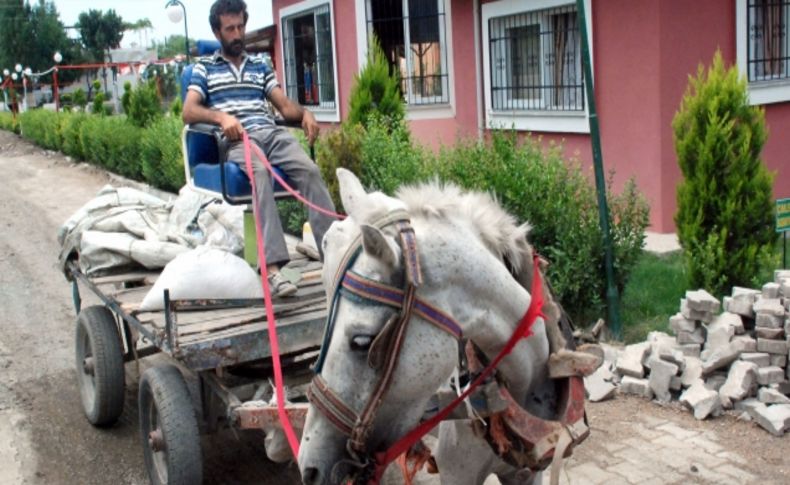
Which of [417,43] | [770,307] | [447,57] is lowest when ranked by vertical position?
[770,307]

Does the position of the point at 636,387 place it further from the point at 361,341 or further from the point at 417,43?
the point at 417,43

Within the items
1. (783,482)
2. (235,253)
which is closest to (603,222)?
(783,482)

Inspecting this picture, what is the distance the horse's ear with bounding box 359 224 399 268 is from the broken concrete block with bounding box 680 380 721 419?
142 inches

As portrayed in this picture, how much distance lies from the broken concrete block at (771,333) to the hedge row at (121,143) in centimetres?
989

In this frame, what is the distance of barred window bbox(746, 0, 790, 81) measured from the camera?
370 inches

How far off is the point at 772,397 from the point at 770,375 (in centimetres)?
13

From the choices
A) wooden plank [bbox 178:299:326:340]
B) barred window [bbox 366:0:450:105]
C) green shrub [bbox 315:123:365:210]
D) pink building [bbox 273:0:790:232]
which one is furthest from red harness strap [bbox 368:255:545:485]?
barred window [bbox 366:0:450:105]

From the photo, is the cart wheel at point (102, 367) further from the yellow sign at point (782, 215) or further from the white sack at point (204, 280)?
the yellow sign at point (782, 215)

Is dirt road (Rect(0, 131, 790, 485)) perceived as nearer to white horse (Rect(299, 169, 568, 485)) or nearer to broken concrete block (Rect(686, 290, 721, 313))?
broken concrete block (Rect(686, 290, 721, 313))

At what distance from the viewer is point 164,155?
14.4 metres

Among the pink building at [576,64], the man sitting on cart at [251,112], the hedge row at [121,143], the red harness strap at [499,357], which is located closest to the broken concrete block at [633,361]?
the pink building at [576,64]

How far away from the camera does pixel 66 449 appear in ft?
17.2

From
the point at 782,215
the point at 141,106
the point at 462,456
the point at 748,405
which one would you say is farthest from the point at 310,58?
the point at 462,456

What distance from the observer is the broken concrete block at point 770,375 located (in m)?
5.08
